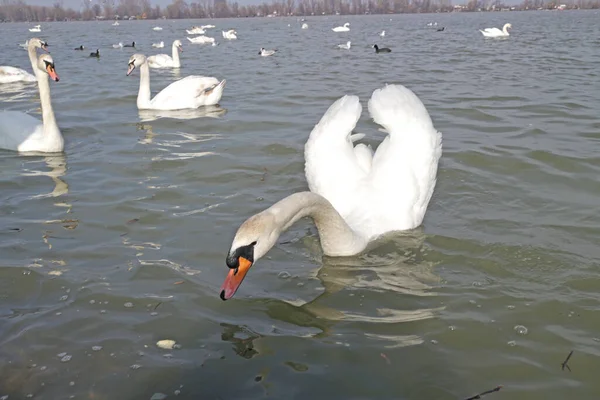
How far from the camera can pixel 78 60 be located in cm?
2159

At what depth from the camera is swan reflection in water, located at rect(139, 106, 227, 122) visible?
1081 centimetres

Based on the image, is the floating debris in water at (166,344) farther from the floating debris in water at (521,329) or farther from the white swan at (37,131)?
the white swan at (37,131)

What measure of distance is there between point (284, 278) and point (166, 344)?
1169 millimetres

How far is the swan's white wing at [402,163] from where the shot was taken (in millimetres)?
5250

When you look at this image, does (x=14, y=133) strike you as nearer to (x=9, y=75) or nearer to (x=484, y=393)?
(x=484, y=393)

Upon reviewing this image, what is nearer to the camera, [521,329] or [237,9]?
[521,329]

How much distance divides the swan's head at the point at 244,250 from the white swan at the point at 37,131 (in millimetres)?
5472

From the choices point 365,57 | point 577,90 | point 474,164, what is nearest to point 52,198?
point 474,164

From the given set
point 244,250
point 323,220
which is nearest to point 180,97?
point 323,220

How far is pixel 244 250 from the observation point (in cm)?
349

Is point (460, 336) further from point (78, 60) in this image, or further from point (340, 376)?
point (78, 60)

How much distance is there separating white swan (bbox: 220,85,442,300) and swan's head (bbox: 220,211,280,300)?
0.91 meters

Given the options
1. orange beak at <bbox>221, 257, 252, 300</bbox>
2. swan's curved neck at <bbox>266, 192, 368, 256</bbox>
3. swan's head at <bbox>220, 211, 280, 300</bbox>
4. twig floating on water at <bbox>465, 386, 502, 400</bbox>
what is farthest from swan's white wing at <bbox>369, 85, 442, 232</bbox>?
twig floating on water at <bbox>465, 386, 502, 400</bbox>

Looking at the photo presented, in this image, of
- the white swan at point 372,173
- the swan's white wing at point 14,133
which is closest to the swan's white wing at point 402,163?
the white swan at point 372,173
